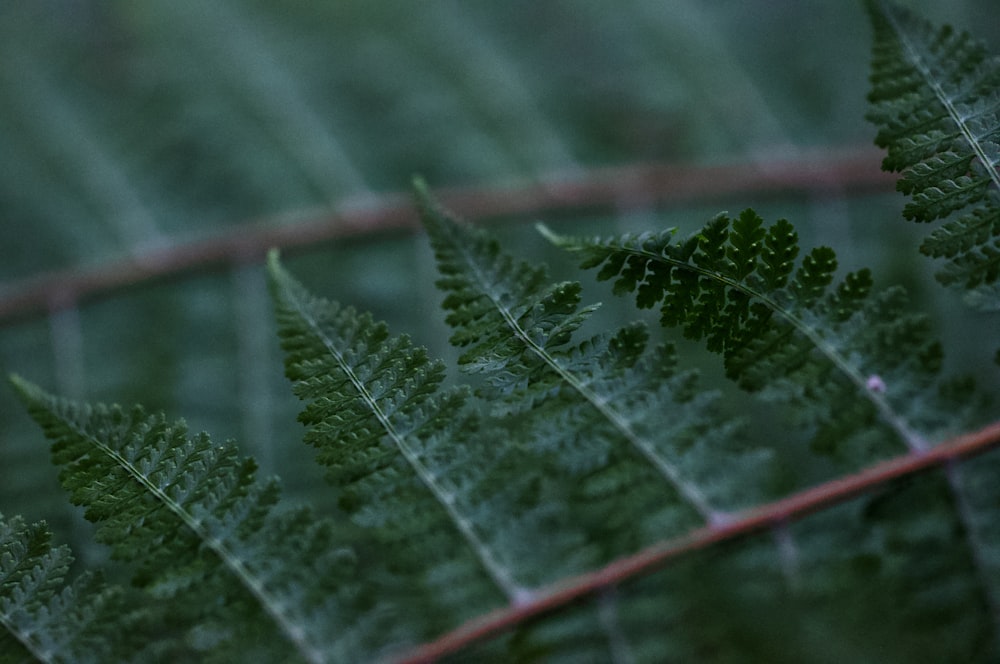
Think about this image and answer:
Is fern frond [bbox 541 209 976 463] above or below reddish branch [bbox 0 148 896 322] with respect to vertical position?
below

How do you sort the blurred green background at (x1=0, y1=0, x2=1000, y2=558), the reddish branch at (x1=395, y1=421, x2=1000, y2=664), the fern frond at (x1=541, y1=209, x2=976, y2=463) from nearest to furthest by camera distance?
the fern frond at (x1=541, y1=209, x2=976, y2=463), the reddish branch at (x1=395, y1=421, x2=1000, y2=664), the blurred green background at (x1=0, y1=0, x2=1000, y2=558)

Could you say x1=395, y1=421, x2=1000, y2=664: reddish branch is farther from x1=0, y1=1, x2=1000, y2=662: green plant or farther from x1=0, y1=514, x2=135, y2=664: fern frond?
x1=0, y1=514, x2=135, y2=664: fern frond

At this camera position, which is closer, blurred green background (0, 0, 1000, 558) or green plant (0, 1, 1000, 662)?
green plant (0, 1, 1000, 662)

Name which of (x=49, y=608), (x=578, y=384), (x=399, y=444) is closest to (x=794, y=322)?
(x=578, y=384)

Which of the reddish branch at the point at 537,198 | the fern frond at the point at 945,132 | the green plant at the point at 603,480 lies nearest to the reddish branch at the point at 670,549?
the green plant at the point at 603,480

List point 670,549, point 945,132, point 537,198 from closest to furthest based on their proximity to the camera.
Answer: point 945,132
point 670,549
point 537,198

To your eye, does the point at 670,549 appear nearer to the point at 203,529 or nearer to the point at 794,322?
the point at 794,322

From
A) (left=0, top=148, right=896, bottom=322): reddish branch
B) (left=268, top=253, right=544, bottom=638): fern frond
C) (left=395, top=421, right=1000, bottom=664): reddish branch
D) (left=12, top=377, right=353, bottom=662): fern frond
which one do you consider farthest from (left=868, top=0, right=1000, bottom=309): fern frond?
(left=0, top=148, right=896, bottom=322): reddish branch
